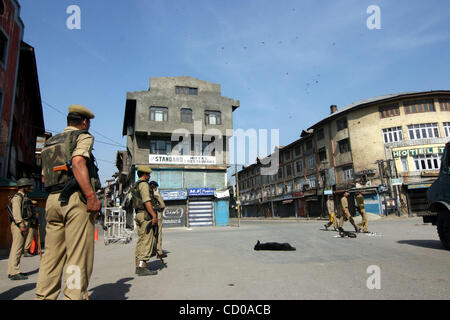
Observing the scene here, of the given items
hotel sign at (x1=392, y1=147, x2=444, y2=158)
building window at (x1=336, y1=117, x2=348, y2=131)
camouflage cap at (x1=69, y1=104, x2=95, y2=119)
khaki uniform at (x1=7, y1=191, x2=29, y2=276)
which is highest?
building window at (x1=336, y1=117, x2=348, y2=131)

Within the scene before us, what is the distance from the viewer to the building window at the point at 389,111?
99.4 feet

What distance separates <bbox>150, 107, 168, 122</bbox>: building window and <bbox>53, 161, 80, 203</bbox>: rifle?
23378 mm

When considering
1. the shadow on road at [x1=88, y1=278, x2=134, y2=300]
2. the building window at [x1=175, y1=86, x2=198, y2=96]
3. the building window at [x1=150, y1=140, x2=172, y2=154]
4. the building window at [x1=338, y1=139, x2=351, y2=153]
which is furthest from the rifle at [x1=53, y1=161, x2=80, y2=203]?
the building window at [x1=338, y1=139, x2=351, y2=153]

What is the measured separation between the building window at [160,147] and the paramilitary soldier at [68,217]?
2320 cm

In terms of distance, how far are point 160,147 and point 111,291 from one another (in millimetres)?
22548

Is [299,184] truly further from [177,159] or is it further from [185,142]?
[177,159]

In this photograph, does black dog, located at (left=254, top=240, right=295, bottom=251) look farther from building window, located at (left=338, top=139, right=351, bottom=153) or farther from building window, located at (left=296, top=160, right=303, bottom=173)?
building window, located at (left=296, top=160, right=303, bottom=173)

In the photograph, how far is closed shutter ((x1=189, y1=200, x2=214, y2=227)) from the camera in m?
23.6

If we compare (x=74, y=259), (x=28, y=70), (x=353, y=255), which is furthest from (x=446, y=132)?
(x=28, y=70)

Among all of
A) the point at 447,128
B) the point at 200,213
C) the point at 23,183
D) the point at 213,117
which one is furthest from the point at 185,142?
the point at 447,128

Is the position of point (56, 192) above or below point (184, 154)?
below
